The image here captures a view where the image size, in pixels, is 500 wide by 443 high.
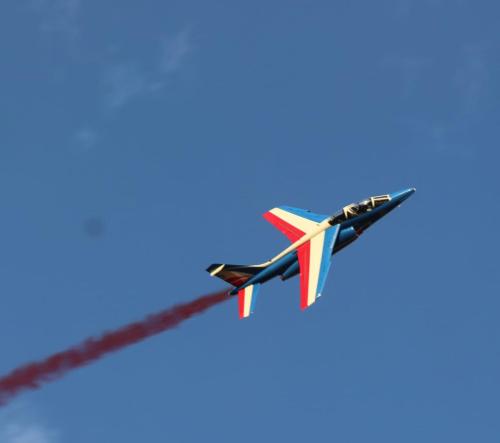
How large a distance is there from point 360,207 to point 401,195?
4.42m

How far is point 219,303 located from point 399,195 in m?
18.6

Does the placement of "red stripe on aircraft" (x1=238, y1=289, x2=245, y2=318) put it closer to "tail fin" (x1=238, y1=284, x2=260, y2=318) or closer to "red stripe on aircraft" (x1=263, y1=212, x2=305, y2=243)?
"tail fin" (x1=238, y1=284, x2=260, y2=318)

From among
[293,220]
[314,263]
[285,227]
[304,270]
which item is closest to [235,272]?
[304,270]

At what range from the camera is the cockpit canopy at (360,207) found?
77.2m

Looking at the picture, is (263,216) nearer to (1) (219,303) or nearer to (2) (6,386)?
(1) (219,303)

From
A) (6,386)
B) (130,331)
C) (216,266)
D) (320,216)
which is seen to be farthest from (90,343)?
(320,216)

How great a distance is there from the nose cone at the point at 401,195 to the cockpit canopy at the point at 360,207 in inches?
23.0

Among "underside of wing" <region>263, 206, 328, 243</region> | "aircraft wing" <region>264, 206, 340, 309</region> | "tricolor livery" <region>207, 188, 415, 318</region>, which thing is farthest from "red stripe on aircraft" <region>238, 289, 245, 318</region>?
"underside of wing" <region>263, 206, 328, 243</region>

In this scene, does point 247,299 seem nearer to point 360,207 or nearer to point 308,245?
point 308,245

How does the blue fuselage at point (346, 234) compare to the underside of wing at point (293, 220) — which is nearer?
the blue fuselage at point (346, 234)

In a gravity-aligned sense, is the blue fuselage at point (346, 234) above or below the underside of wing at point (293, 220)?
below

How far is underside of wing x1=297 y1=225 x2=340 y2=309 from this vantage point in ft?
228

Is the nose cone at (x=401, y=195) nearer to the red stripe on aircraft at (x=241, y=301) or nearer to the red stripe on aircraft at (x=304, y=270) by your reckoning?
the red stripe on aircraft at (x=304, y=270)

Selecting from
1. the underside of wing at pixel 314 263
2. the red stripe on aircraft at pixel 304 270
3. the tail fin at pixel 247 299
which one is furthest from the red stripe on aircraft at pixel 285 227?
the tail fin at pixel 247 299
